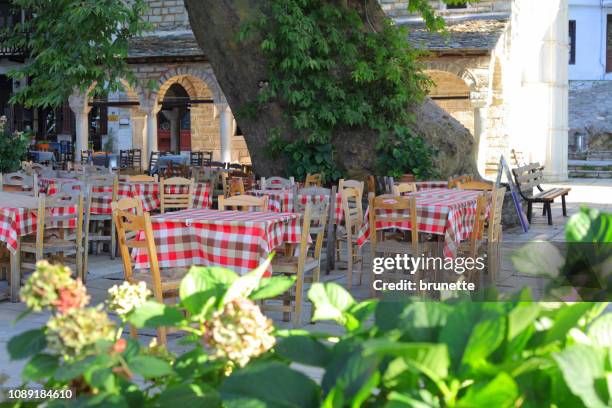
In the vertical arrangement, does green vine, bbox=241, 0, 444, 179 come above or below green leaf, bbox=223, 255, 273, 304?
above

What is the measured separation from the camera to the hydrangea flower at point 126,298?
131 cm

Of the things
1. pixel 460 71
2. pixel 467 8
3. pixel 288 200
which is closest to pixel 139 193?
pixel 288 200

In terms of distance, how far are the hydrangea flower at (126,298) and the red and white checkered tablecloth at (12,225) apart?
507 cm

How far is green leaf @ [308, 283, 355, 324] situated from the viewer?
1.19 meters

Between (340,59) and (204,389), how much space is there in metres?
10.5

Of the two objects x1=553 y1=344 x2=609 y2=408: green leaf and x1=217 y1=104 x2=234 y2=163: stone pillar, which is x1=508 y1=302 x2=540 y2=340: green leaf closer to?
x1=553 y1=344 x2=609 y2=408: green leaf

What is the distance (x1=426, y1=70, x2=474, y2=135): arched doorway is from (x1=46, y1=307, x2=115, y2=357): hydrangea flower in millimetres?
21014

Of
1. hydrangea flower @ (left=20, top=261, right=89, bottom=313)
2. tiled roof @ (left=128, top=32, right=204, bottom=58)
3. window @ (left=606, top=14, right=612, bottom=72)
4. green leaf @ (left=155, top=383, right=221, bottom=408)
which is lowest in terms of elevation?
green leaf @ (left=155, top=383, right=221, bottom=408)

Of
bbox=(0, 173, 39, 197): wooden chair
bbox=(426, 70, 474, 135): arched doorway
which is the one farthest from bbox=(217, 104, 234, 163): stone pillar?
bbox=(0, 173, 39, 197): wooden chair

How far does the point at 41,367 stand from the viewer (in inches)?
43.6

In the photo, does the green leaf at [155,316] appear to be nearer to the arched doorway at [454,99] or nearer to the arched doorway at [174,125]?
the arched doorway at [454,99]

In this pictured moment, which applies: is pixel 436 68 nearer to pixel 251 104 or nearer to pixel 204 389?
pixel 251 104

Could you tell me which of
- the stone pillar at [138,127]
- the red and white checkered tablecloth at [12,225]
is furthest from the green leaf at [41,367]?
the stone pillar at [138,127]

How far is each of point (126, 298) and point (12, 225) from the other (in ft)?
16.9
